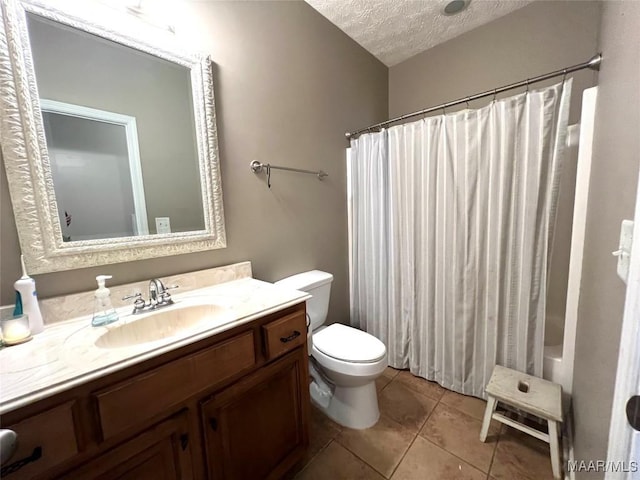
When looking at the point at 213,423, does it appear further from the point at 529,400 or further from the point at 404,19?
the point at 404,19

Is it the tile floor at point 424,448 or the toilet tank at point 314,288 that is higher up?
the toilet tank at point 314,288

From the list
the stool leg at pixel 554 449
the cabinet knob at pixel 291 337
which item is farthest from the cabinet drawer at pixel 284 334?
the stool leg at pixel 554 449

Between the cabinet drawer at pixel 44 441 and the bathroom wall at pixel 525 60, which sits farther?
the bathroom wall at pixel 525 60

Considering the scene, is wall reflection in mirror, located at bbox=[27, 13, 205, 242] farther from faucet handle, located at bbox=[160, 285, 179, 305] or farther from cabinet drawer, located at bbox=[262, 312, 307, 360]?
cabinet drawer, located at bbox=[262, 312, 307, 360]

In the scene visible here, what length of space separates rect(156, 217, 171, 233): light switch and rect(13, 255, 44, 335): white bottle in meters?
0.41

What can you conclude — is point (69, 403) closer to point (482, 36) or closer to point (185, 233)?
point (185, 233)

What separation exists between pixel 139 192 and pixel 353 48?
72.2 inches

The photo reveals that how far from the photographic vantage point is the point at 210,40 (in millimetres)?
1221

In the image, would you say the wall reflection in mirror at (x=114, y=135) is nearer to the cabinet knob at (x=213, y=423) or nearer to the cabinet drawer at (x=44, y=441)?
the cabinet drawer at (x=44, y=441)

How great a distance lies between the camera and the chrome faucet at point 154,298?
989 mm

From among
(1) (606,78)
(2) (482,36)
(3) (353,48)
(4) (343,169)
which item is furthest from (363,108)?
(1) (606,78)

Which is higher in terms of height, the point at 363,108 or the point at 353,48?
the point at 353,48

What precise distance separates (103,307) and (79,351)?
250mm

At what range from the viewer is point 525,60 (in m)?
1.68
